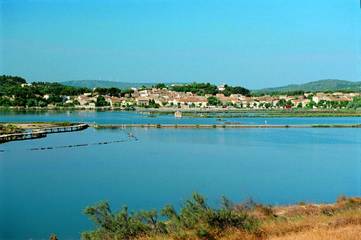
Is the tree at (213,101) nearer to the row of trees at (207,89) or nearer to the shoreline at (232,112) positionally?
the shoreline at (232,112)

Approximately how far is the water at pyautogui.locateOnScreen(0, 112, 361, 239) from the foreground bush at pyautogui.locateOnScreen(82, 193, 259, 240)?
2.55m

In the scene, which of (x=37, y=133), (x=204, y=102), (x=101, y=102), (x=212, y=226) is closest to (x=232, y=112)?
(x=204, y=102)

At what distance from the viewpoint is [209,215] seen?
500 centimetres

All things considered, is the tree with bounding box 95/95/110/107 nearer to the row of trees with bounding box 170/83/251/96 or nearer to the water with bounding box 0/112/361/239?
the row of trees with bounding box 170/83/251/96

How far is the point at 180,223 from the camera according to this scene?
17.3 ft

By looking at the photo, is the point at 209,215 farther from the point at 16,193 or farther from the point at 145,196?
the point at 16,193

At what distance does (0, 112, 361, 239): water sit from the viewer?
34.7 feet

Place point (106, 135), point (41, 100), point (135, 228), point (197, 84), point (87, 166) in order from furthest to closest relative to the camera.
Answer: point (197, 84)
point (41, 100)
point (106, 135)
point (87, 166)
point (135, 228)

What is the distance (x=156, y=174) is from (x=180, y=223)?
10.4 meters

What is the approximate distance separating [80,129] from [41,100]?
33644 mm

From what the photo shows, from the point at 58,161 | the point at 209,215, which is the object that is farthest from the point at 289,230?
the point at 58,161

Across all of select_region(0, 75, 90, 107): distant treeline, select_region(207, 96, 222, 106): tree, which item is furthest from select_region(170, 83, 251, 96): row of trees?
select_region(0, 75, 90, 107): distant treeline

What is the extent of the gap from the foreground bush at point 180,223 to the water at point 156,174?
255 centimetres

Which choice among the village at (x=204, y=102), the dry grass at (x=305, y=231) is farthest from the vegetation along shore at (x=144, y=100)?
the dry grass at (x=305, y=231)
